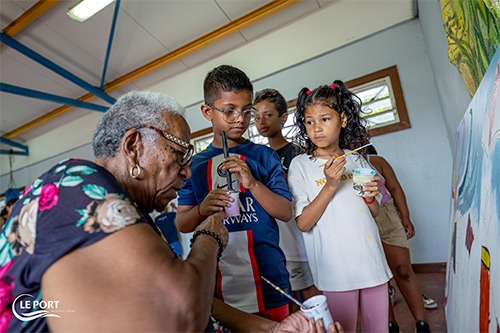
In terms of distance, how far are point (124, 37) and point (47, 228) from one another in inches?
177

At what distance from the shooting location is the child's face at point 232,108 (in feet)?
4.31

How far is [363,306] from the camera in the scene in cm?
118

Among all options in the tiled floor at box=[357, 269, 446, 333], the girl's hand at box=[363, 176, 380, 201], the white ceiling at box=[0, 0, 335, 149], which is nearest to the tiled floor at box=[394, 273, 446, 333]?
the tiled floor at box=[357, 269, 446, 333]

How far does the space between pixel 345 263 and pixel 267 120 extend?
130 cm

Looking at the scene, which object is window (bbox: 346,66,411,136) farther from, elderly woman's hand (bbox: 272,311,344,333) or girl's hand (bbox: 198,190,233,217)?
elderly woman's hand (bbox: 272,311,344,333)

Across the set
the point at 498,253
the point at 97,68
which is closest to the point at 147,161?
the point at 498,253

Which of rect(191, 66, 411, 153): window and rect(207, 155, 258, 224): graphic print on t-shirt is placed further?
rect(191, 66, 411, 153): window

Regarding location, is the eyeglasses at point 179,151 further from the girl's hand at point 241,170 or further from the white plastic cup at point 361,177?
the white plastic cup at point 361,177

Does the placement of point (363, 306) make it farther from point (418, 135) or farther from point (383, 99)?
point (383, 99)

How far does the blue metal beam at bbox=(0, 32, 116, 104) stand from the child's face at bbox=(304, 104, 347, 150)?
467 cm

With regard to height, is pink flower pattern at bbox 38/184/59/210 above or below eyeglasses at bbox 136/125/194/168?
below

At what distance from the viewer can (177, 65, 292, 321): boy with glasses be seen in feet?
3.57

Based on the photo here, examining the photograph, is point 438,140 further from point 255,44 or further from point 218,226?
point 218,226

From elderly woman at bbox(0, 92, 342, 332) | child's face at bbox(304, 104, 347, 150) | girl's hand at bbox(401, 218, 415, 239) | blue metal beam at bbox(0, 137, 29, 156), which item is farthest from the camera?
blue metal beam at bbox(0, 137, 29, 156)
